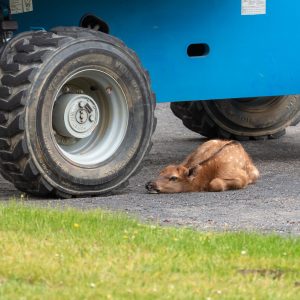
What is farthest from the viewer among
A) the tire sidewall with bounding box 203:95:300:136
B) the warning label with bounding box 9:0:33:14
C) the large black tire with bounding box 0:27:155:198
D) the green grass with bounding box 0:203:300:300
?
the tire sidewall with bounding box 203:95:300:136

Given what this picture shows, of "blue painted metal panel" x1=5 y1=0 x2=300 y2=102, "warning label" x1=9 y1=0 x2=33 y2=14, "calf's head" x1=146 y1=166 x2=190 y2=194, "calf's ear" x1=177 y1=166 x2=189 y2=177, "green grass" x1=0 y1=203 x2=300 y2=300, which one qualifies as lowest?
"calf's head" x1=146 y1=166 x2=190 y2=194

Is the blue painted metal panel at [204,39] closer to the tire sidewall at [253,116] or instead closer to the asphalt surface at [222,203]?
the asphalt surface at [222,203]

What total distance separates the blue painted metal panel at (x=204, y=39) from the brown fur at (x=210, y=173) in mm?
719

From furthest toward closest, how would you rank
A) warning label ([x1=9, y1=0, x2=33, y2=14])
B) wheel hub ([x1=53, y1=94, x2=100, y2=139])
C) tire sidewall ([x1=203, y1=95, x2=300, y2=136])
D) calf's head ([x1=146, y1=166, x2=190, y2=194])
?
1. tire sidewall ([x1=203, y1=95, x2=300, y2=136])
2. warning label ([x1=9, y1=0, x2=33, y2=14])
3. calf's head ([x1=146, y1=166, x2=190, y2=194])
4. wheel hub ([x1=53, y1=94, x2=100, y2=139])

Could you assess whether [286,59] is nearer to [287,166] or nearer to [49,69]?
[287,166]

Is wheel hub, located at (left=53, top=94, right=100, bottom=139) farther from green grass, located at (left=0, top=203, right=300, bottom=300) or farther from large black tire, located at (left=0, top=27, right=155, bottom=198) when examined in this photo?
green grass, located at (left=0, top=203, right=300, bottom=300)

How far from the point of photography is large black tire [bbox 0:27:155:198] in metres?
8.81

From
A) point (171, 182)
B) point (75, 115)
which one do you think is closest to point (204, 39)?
point (171, 182)

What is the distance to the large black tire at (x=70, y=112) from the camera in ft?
28.9

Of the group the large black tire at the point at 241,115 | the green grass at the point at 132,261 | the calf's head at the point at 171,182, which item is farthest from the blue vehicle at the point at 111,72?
the large black tire at the point at 241,115

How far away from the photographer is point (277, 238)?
711cm

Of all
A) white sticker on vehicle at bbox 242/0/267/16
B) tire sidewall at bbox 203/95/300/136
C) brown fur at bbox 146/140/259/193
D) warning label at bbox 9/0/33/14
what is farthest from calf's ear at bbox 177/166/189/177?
tire sidewall at bbox 203/95/300/136

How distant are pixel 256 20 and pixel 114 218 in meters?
3.75

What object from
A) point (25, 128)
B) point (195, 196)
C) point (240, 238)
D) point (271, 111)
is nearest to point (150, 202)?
point (195, 196)
